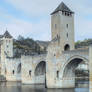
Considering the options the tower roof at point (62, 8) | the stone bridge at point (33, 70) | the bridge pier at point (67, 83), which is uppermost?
the tower roof at point (62, 8)

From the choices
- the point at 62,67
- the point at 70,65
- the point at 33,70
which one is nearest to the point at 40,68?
the point at 33,70

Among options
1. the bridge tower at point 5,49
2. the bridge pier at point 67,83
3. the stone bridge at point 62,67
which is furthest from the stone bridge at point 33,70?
the bridge tower at point 5,49

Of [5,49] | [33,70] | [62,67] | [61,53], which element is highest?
[5,49]

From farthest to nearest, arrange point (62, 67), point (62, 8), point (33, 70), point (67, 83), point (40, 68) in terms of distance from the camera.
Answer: point (40, 68) < point (33, 70) < point (62, 8) < point (67, 83) < point (62, 67)

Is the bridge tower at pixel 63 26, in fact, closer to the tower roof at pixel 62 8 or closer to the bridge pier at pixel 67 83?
the tower roof at pixel 62 8

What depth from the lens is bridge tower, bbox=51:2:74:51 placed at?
4019cm

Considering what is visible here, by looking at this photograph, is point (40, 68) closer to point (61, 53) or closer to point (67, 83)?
point (67, 83)

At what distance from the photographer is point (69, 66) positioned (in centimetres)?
3928

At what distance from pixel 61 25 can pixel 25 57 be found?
15.0 meters

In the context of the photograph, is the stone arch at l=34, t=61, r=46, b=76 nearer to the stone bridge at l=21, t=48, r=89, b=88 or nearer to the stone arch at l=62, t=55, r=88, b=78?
the stone bridge at l=21, t=48, r=89, b=88

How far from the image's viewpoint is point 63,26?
132 ft

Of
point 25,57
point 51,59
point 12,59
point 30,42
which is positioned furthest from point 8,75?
point 30,42

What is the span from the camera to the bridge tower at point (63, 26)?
4019 centimetres

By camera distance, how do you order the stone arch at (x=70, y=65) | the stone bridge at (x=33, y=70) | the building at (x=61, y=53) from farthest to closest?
1. the stone bridge at (x=33, y=70)
2. the building at (x=61, y=53)
3. the stone arch at (x=70, y=65)
